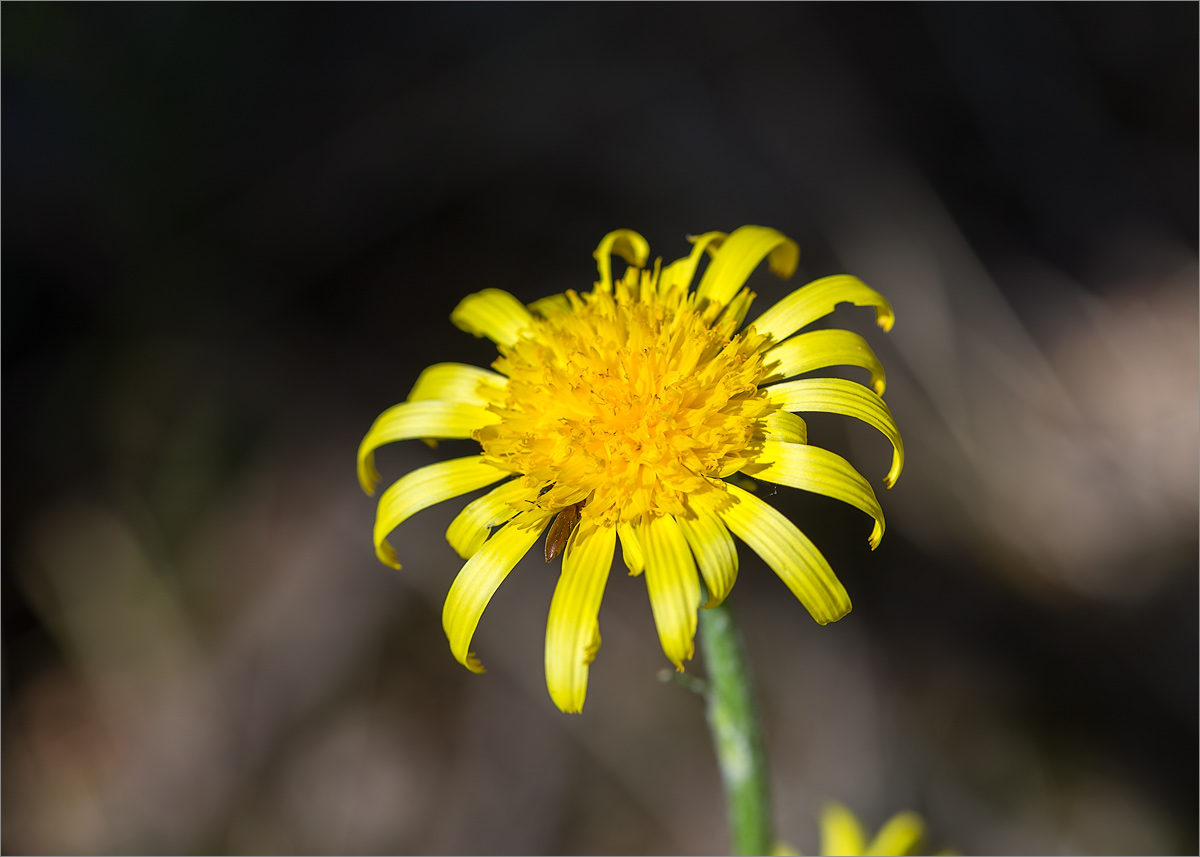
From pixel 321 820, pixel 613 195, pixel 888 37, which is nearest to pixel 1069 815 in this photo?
pixel 321 820

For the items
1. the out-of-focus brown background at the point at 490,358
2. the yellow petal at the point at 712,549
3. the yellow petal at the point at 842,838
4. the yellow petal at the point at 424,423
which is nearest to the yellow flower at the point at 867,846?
the yellow petal at the point at 842,838

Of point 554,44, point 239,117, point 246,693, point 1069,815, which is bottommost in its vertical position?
point 1069,815

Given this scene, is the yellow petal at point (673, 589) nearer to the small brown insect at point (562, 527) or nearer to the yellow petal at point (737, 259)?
the small brown insect at point (562, 527)

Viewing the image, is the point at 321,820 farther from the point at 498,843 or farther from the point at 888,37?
the point at 888,37

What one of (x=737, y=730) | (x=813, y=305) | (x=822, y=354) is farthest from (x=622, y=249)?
(x=737, y=730)

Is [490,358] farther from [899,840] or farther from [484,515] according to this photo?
[899,840]

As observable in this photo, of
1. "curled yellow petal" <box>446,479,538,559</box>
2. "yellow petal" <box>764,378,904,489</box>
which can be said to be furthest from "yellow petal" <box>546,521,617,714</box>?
"yellow petal" <box>764,378,904,489</box>

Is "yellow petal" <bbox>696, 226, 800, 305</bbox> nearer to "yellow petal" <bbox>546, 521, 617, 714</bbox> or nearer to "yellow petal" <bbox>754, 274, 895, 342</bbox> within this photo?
"yellow petal" <bbox>754, 274, 895, 342</bbox>
